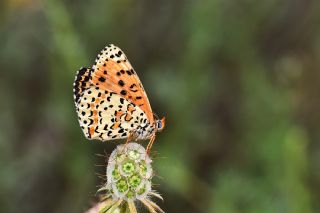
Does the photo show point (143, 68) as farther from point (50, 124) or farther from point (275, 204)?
point (275, 204)

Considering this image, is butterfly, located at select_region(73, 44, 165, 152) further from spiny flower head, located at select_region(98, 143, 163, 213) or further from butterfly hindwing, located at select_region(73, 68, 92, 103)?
spiny flower head, located at select_region(98, 143, 163, 213)

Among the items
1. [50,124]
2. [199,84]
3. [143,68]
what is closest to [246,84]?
[199,84]

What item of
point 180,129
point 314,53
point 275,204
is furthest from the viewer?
point 314,53

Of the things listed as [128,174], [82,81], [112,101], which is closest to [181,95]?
[112,101]

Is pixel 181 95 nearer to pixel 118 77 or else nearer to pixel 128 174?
pixel 118 77

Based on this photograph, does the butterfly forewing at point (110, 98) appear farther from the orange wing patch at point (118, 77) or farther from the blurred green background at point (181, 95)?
the blurred green background at point (181, 95)
